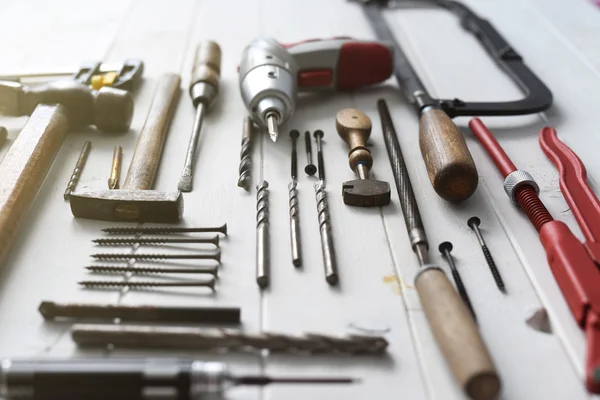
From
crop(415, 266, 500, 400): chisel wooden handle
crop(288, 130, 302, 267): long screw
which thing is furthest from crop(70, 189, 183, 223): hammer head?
crop(415, 266, 500, 400): chisel wooden handle

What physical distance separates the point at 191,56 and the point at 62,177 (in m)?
0.76

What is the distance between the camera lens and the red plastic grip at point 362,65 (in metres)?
1.74

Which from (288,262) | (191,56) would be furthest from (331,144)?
(191,56)

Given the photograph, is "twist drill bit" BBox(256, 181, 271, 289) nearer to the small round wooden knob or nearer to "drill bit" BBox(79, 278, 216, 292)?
"drill bit" BBox(79, 278, 216, 292)

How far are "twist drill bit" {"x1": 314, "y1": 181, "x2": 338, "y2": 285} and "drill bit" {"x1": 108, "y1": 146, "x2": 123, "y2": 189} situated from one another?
459 mm

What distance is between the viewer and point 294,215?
1.28 metres

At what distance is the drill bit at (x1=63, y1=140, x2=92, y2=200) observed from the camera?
1.36 m

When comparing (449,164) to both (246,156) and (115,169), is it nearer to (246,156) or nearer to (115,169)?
(246,156)

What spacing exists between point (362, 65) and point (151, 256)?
0.92 metres

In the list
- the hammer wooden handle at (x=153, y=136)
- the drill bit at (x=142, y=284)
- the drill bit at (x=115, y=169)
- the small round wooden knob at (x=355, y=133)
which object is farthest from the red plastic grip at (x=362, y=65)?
the drill bit at (x=142, y=284)

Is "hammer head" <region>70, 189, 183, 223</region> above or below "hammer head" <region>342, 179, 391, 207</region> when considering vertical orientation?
below

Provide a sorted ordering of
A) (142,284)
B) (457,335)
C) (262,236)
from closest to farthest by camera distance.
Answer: (457,335)
(142,284)
(262,236)

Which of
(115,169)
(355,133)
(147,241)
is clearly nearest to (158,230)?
(147,241)

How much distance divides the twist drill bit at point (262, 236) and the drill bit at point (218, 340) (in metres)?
0.16
